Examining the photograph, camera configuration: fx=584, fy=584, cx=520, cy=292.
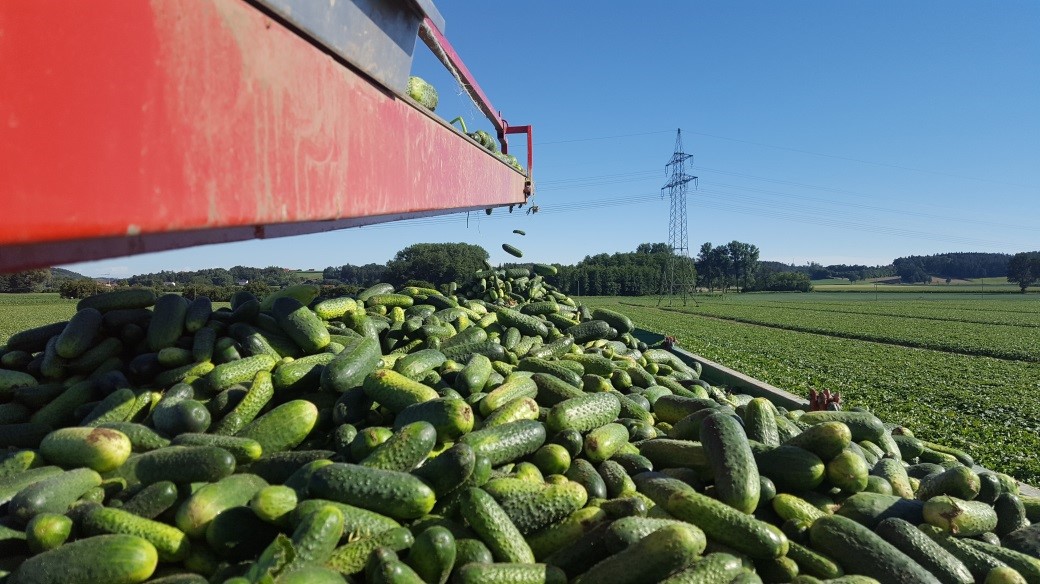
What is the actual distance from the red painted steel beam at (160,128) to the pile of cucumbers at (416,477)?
130cm

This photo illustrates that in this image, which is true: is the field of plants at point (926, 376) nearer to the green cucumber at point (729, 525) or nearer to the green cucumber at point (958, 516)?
the green cucumber at point (958, 516)

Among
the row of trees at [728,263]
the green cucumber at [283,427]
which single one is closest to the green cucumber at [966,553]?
the green cucumber at [283,427]

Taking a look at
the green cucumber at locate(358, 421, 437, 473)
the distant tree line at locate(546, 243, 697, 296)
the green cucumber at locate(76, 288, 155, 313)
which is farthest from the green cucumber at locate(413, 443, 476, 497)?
the distant tree line at locate(546, 243, 697, 296)

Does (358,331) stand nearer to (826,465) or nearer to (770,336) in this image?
(826,465)

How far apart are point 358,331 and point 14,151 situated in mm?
4215

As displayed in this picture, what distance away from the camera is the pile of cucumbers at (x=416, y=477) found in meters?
2.39

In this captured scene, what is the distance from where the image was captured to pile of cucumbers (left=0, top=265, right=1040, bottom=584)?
239cm

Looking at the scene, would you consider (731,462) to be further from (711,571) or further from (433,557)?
(433,557)

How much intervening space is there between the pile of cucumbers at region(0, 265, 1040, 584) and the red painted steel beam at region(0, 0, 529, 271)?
1298mm

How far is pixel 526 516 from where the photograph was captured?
275 cm

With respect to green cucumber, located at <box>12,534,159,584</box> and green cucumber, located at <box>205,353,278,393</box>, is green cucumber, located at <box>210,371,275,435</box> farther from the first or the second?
green cucumber, located at <box>12,534,159,584</box>

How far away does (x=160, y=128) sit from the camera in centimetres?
121

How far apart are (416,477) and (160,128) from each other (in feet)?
6.32

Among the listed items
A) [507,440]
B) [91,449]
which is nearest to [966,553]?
[507,440]
